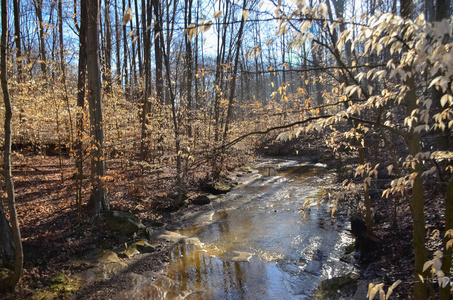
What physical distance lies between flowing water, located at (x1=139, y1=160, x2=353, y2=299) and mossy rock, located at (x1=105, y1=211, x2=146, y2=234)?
1.47m

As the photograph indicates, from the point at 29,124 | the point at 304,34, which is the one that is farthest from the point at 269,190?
the point at 304,34

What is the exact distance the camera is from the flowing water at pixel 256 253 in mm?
5492

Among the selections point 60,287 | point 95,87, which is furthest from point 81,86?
point 60,287

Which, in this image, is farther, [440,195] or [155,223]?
[155,223]

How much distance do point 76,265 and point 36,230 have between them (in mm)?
1872

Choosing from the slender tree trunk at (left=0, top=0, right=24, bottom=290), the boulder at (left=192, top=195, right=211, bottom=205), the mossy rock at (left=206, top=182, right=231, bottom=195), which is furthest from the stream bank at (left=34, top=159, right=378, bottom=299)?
the mossy rock at (left=206, top=182, right=231, bottom=195)

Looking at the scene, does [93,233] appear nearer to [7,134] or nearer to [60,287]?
[60,287]

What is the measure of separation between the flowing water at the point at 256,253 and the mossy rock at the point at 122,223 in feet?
4.84

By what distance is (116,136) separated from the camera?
36.4 feet

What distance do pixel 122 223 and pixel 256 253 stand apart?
3806 millimetres

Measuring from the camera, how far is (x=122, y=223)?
25.5 ft

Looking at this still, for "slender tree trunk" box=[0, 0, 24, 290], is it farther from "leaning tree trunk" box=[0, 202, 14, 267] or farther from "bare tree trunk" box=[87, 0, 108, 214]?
"bare tree trunk" box=[87, 0, 108, 214]

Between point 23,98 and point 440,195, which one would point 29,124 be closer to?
point 23,98

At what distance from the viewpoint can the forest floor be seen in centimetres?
525
